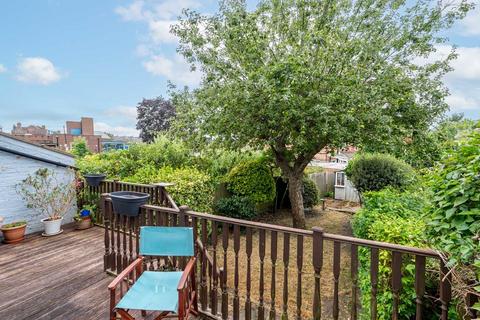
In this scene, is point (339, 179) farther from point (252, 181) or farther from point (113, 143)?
point (113, 143)

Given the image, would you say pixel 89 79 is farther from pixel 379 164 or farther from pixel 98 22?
pixel 379 164

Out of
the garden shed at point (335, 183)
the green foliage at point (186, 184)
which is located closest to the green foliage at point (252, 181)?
the green foliage at point (186, 184)

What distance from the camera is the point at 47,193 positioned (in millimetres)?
5133

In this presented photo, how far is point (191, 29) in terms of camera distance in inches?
236

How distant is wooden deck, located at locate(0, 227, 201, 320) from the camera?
258 centimetres

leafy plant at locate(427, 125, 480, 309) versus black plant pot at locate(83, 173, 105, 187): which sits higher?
leafy plant at locate(427, 125, 480, 309)

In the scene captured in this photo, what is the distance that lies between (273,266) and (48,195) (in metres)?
5.23

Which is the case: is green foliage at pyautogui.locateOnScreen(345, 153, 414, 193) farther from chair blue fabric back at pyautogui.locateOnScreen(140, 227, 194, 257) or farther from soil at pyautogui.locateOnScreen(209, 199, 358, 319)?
chair blue fabric back at pyautogui.locateOnScreen(140, 227, 194, 257)

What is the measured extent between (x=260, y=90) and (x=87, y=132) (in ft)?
93.7

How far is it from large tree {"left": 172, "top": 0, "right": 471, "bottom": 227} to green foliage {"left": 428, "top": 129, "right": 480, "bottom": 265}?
3.21 meters

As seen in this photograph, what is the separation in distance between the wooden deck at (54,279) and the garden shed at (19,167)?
0.58 m

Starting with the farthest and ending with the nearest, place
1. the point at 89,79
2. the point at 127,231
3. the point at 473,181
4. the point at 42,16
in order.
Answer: the point at 89,79 → the point at 42,16 → the point at 127,231 → the point at 473,181

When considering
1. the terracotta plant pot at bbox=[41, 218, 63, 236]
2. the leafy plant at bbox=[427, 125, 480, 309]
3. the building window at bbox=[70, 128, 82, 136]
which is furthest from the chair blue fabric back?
the building window at bbox=[70, 128, 82, 136]

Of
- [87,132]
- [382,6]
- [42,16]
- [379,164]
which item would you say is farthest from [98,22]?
[87,132]
